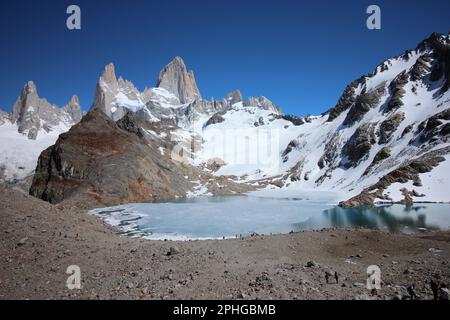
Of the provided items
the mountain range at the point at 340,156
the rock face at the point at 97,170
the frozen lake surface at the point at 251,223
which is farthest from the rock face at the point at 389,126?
the rock face at the point at 97,170

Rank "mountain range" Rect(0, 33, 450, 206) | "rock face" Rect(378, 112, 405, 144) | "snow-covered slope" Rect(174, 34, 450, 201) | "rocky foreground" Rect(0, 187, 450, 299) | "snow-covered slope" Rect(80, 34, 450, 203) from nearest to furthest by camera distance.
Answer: "rocky foreground" Rect(0, 187, 450, 299) < "mountain range" Rect(0, 33, 450, 206) < "snow-covered slope" Rect(80, 34, 450, 203) < "snow-covered slope" Rect(174, 34, 450, 201) < "rock face" Rect(378, 112, 405, 144)

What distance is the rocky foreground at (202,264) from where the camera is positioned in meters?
13.0

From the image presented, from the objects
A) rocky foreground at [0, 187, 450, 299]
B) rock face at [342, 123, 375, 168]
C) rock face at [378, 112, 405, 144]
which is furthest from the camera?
rock face at [342, 123, 375, 168]

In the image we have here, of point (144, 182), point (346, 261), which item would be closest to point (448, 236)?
point (346, 261)

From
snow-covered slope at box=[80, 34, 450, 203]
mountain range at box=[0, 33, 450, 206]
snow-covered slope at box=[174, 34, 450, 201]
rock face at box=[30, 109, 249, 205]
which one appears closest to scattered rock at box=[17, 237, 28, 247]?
rock face at box=[30, 109, 249, 205]

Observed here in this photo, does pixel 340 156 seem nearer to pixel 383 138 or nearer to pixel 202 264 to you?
pixel 383 138

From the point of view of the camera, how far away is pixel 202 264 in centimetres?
1719

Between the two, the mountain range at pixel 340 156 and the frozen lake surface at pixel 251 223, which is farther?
the mountain range at pixel 340 156

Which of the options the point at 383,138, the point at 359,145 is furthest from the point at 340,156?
the point at 383,138

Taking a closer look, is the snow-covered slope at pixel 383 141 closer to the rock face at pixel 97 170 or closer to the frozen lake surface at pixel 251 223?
the frozen lake surface at pixel 251 223

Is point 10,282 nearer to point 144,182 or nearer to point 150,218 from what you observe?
point 150,218

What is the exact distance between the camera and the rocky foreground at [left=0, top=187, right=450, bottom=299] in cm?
1303

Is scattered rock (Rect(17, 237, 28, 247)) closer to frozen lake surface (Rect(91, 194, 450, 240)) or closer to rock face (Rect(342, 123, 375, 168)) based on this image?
frozen lake surface (Rect(91, 194, 450, 240))

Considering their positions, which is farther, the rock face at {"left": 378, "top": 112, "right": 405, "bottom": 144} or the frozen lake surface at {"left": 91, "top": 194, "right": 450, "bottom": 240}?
the rock face at {"left": 378, "top": 112, "right": 405, "bottom": 144}
